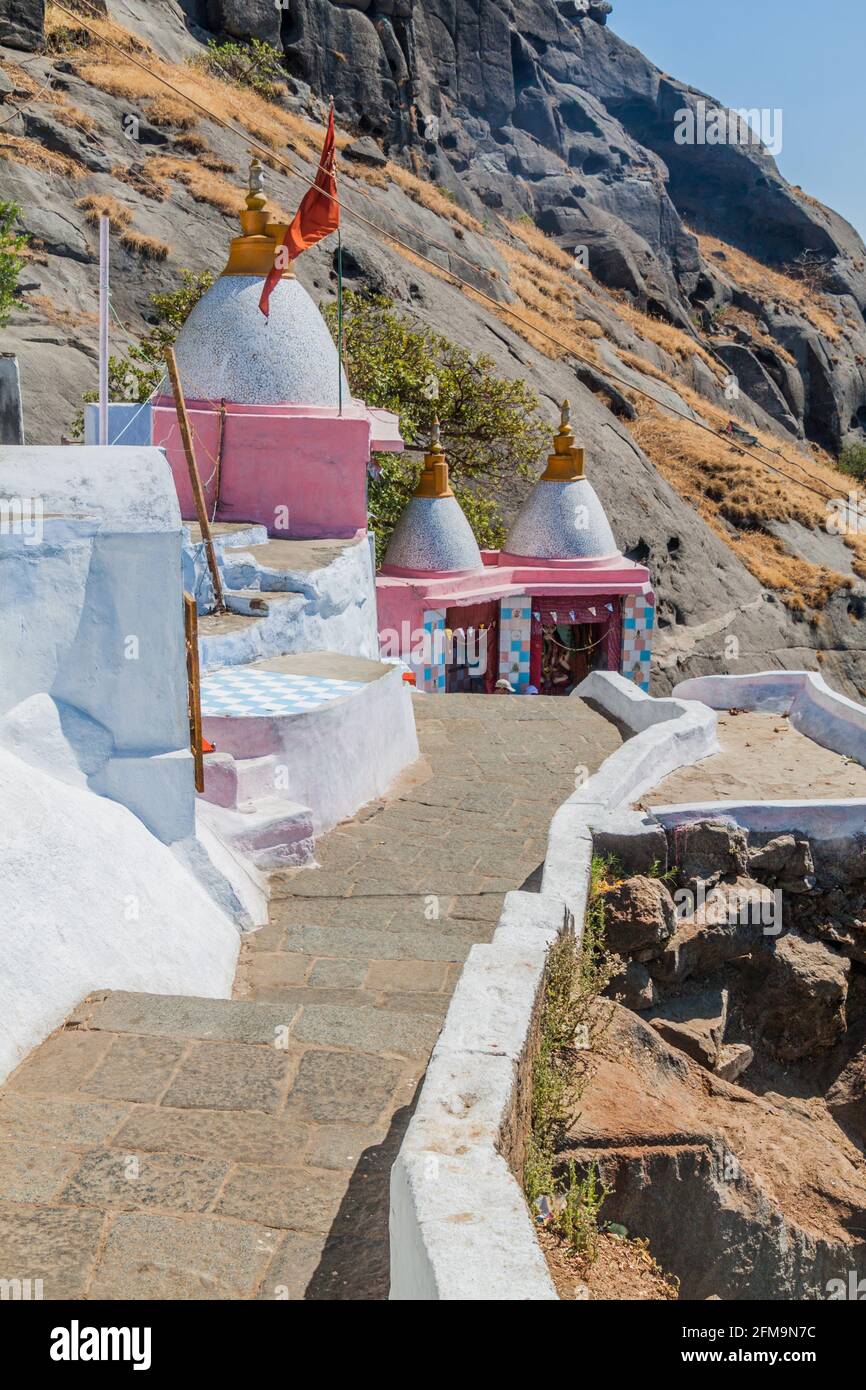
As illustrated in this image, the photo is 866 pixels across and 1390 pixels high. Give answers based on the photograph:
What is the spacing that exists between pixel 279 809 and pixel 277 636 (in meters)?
3.25

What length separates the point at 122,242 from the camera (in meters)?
24.9

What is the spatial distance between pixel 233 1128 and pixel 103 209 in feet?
82.7

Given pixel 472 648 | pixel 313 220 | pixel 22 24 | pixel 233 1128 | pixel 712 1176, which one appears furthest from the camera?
pixel 22 24

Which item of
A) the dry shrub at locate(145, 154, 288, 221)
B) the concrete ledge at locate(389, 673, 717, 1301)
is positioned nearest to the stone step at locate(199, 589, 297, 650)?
the concrete ledge at locate(389, 673, 717, 1301)

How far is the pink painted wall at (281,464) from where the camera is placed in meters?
13.7

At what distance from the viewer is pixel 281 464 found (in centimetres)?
1373

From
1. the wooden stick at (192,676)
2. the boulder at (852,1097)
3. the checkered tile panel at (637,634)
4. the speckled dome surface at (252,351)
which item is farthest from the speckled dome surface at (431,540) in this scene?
the wooden stick at (192,676)

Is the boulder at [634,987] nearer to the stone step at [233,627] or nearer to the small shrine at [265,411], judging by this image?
the stone step at [233,627]

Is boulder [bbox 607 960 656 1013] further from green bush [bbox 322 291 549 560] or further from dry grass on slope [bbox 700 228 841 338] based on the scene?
dry grass on slope [bbox 700 228 841 338]

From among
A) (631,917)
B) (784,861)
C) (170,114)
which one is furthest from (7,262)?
(631,917)

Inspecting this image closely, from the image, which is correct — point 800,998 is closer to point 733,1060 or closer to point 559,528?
point 733,1060

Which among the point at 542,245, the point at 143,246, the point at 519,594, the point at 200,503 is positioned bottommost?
the point at 519,594

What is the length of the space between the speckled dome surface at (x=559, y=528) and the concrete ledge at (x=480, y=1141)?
41.2 feet

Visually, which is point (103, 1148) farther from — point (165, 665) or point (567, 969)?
point (165, 665)
